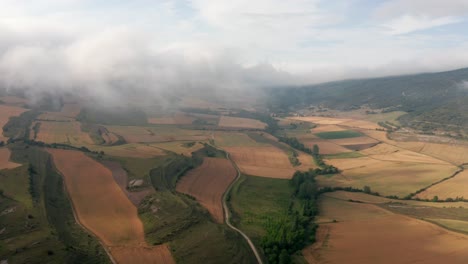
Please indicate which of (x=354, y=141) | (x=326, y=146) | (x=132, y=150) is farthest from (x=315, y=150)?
(x=132, y=150)

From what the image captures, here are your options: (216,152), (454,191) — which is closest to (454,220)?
(454,191)

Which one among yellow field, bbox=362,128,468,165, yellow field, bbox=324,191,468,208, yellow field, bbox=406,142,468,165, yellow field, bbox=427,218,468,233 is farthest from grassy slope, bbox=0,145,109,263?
yellow field, bbox=406,142,468,165

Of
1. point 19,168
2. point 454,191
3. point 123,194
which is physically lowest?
point 454,191

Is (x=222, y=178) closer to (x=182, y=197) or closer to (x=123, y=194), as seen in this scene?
(x=182, y=197)

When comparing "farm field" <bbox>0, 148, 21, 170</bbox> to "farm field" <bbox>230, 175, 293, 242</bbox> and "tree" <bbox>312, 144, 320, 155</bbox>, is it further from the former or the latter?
"tree" <bbox>312, 144, 320, 155</bbox>

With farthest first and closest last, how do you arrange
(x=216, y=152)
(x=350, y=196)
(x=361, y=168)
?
(x=216, y=152) < (x=361, y=168) < (x=350, y=196)

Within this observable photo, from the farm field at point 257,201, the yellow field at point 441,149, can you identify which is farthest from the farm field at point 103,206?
the yellow field at point 441,149

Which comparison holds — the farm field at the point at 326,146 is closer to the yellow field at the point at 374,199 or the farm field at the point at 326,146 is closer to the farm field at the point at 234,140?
the farm field at the point at 234,140
